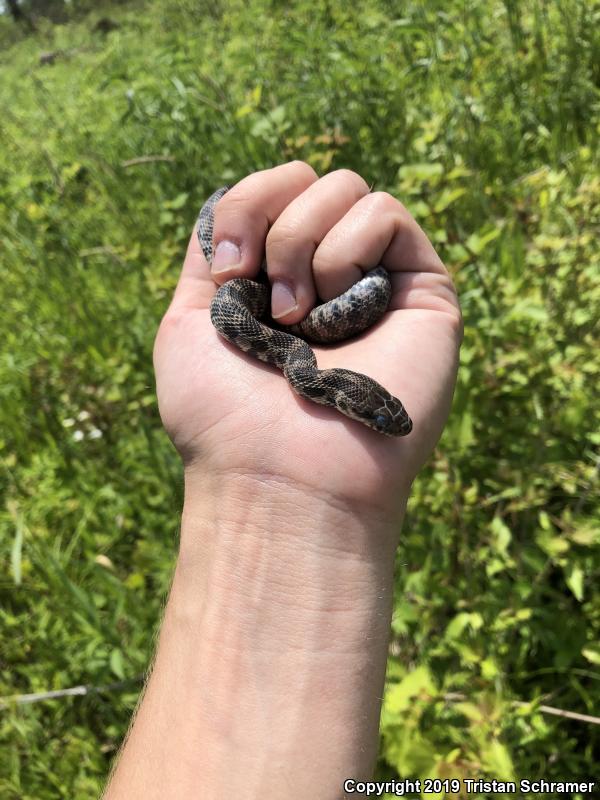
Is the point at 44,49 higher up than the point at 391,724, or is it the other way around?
the point at 44,49

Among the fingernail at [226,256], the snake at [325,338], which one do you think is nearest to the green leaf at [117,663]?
the snake at [325,338]

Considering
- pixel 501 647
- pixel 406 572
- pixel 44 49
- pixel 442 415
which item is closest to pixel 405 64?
pixel 442 415

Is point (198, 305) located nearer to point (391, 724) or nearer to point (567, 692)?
point (391, 724)

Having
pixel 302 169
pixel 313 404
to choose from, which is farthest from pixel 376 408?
pixel 302 169

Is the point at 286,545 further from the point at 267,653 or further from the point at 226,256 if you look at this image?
the point at 226,256

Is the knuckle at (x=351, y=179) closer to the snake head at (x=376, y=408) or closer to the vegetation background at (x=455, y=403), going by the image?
the vegetation background at (x=455, y=403)

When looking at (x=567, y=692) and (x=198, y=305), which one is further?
(x=198, y=305)
